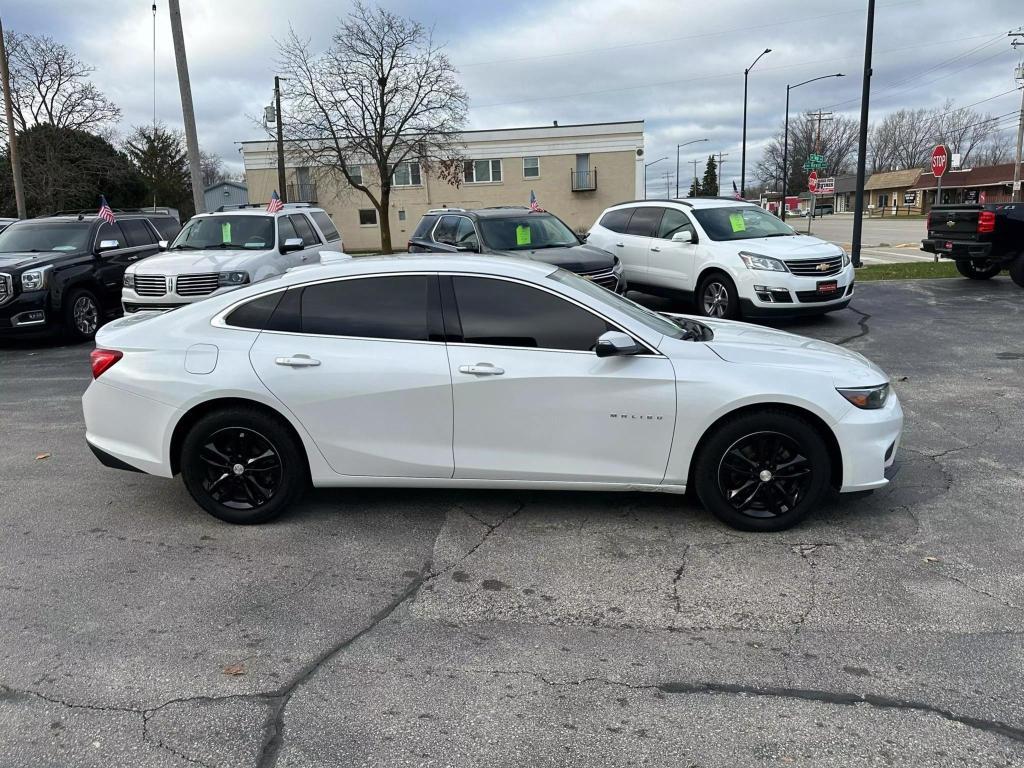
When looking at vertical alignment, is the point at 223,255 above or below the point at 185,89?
below

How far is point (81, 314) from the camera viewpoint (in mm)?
11703

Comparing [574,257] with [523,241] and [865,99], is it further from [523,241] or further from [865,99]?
[865,99]

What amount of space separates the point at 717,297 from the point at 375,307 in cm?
775

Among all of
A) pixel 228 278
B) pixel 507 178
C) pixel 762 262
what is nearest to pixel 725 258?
pixel 762 262

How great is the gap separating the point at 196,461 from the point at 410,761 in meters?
2.56

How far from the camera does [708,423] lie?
4324 mm

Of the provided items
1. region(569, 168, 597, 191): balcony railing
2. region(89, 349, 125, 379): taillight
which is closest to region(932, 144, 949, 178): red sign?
region(89, 349, 125, 379): taillight

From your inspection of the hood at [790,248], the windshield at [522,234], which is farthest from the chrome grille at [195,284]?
the hood at [790,248]

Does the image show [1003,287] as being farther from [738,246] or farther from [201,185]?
[201,185]

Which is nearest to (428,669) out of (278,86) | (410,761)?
(410,761)

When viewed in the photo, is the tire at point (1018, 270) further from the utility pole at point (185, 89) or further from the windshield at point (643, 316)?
the utility pole at point (185, 89)

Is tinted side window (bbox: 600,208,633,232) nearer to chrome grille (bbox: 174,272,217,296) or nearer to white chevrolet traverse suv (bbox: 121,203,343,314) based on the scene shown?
white chevrolet traverse suv (bbox: 121,203,343,314)

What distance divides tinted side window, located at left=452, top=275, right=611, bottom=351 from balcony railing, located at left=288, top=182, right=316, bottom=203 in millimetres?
47689

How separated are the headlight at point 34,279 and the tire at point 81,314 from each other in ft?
1.57
